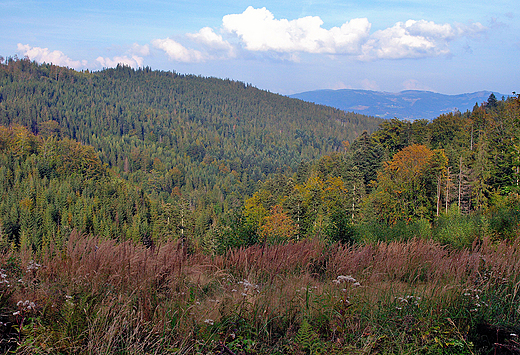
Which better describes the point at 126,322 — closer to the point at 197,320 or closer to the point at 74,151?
the point at 197,320

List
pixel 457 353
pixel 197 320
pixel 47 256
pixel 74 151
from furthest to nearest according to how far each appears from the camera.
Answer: pixel 74 151, pixel 47 256, pixel 197 320, pixel 457 353

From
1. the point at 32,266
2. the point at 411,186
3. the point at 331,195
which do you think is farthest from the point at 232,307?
the point at 411,186

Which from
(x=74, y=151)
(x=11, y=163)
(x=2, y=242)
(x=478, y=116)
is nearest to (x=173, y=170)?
(x=74, y=151)

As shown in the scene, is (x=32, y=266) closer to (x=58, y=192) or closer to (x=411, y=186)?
(x=411, y=186)

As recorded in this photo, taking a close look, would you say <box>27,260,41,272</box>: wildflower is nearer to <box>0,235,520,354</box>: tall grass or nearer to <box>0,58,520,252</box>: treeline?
<box>0,235,520,354</box>: tall grass

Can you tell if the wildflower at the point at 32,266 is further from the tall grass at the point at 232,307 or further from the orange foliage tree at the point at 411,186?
the orange foliage tree at the point at 411,186

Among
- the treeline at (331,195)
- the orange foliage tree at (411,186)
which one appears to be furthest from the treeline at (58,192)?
the orange foliage tree at (411,186)

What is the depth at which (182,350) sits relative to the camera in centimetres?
234

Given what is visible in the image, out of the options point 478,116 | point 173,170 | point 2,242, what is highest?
point 478,116

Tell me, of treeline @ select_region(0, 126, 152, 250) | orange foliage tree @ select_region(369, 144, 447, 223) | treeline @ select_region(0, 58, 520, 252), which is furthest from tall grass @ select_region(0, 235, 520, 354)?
treeline @ select_region(0, 126, 152, 250)

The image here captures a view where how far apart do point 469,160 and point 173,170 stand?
5521 inches

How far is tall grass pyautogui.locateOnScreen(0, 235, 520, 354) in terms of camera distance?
2.40m

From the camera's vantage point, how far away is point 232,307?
9.35 ft

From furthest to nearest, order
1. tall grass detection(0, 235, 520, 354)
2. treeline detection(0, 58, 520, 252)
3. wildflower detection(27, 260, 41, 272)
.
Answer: treeline detection(0, 58, 520, 252), wildflower detection(27, 260, 41, 272), tall grass detection(0, 235, 520, 354)
